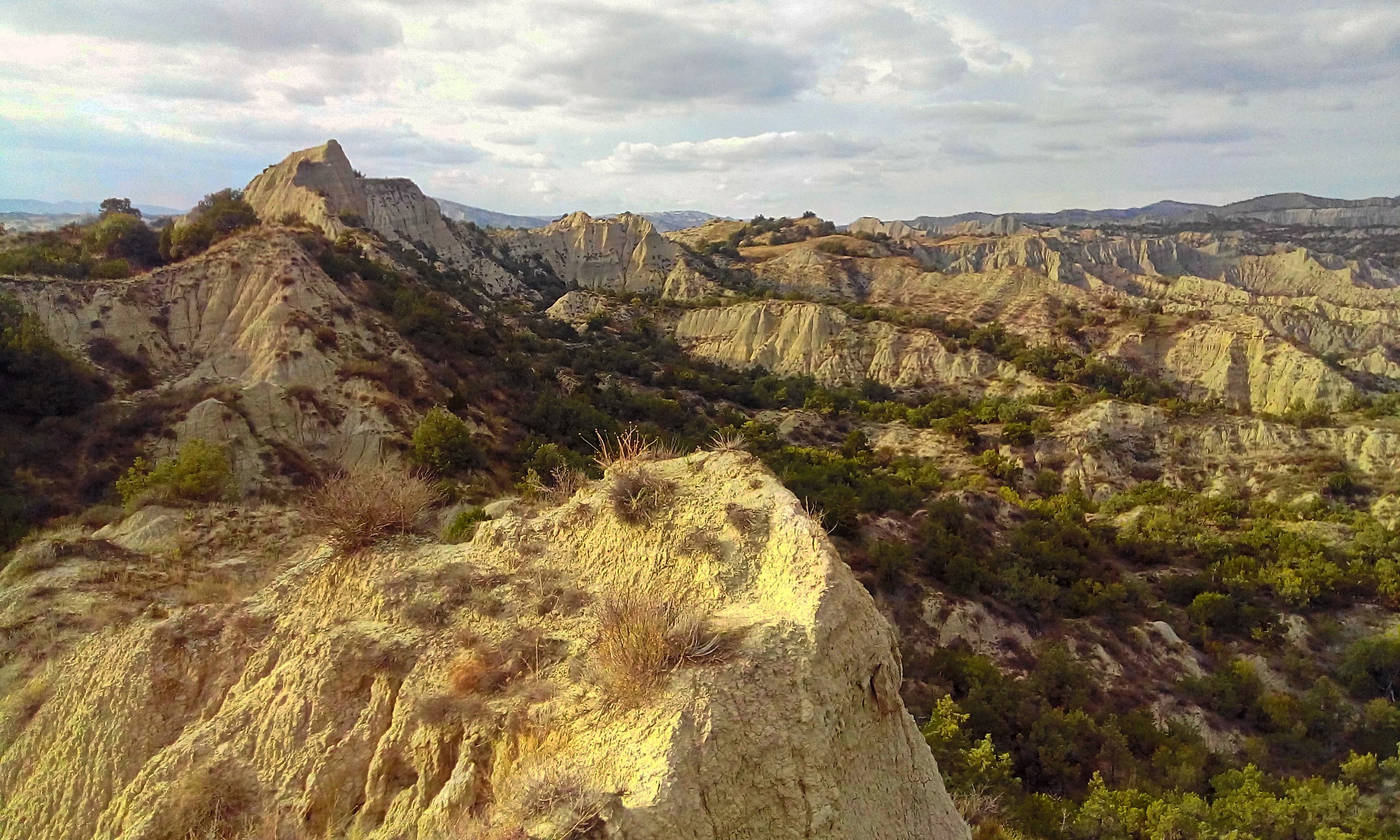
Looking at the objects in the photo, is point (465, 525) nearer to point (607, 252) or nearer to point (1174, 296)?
point (607, 252)

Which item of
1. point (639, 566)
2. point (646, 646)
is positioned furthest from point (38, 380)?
point (646, 646)

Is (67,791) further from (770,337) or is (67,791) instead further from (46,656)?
(770,337)

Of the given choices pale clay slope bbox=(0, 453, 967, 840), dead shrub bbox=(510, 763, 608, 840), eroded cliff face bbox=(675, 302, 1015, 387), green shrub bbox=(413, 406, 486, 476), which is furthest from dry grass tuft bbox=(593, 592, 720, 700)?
eroded cliff face bbox=(675, 302, 1015, 387)

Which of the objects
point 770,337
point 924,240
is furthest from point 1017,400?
point 924,240

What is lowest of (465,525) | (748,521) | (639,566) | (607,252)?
(465,525)

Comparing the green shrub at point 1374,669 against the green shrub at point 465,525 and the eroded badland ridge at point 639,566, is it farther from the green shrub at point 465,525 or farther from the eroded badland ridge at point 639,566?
the green shrub at point 465,525

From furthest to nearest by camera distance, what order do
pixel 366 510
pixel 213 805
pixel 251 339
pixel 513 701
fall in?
pixel 251 339
pixel 366 510
pixel 213 805
pixel 513 701

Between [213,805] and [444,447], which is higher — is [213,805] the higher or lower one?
the higher one
